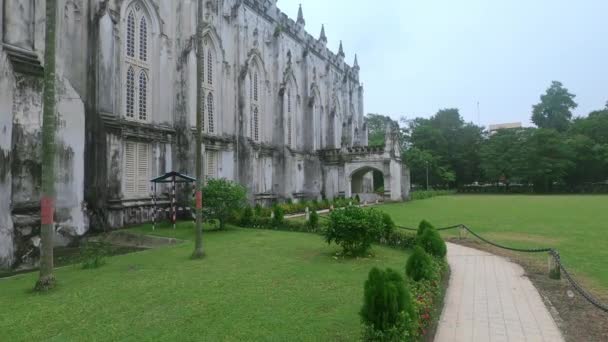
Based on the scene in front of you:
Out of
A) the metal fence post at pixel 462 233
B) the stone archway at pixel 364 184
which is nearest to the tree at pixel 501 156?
the stone archway at pixel 364 184

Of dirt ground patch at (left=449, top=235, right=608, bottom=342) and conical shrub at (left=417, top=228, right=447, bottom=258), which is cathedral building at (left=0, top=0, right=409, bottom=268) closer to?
conical shrub at (left=417, top=228, right=447, bottom=258)

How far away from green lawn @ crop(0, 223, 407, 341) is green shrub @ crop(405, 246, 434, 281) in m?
0.98

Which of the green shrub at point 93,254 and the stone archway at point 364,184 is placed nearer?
the green shrub at point 93,254

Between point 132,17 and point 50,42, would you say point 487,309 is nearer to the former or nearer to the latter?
point 50,42

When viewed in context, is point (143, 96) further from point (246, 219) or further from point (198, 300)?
point (198, 300)

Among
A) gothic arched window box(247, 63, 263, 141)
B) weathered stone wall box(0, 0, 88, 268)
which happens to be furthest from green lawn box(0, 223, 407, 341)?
gothic arched window box(247, 63, 263, 141)

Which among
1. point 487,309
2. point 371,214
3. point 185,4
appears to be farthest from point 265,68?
point 487,309

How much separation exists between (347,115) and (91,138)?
32.9m

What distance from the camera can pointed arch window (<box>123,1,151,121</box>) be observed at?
19.2 m

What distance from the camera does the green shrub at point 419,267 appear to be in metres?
7.10

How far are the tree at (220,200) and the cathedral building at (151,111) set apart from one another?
390 cm

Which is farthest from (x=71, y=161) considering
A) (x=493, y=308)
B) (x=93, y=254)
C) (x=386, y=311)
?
(x=493, y=308)

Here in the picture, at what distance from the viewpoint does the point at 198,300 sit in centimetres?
696

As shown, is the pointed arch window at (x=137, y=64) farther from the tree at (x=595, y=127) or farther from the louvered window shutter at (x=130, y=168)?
the tree at (x=595, y=127)
